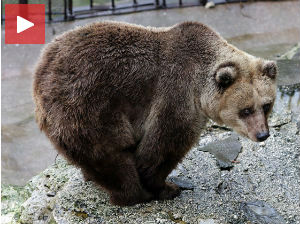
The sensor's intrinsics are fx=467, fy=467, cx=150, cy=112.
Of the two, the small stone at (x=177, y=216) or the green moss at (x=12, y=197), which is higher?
the small stone at (x=177, y=216)

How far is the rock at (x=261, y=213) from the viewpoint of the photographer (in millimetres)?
5346

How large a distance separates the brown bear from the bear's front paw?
0.22 meters

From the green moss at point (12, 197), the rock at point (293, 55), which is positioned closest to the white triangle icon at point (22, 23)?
the green moss at point (12, 197)

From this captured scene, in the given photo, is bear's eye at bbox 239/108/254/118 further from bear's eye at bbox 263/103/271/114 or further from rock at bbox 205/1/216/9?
rock at bbox 205/1/216/9

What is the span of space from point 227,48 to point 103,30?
1.42m

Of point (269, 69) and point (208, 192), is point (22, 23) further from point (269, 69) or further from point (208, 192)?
point (269, 69)

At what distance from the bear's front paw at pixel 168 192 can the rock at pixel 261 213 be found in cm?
82

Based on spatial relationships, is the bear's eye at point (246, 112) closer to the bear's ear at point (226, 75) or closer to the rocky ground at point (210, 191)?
the bear's ear at point (226, 75)

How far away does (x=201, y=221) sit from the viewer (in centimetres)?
523

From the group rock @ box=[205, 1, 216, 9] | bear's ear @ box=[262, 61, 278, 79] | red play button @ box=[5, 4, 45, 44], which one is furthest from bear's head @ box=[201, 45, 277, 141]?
rock @ box=[205, 1, 216, 9]

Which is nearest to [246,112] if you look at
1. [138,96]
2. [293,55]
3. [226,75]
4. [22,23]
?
[226,75]

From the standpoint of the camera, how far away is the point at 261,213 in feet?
17.9

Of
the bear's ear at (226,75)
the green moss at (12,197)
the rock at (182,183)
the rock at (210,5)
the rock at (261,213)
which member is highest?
the rock at (210,5)

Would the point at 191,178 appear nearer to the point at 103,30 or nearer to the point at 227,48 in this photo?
the point at 227,48
